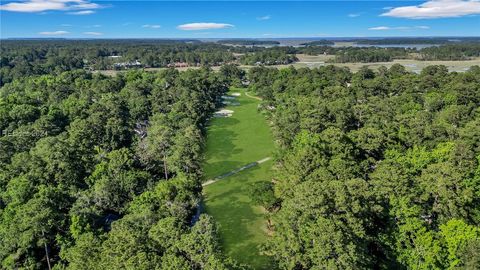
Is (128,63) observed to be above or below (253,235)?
above

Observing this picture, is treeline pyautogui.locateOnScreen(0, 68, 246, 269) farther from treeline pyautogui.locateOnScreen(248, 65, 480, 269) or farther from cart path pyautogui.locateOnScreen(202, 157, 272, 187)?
treeline pyautogui.locateOnScreen(248, 65, 480, 269)

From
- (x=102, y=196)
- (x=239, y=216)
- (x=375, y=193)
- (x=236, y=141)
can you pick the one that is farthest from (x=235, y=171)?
(x=375, y=193)

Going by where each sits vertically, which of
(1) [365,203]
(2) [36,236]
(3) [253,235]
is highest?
(1) [365,203]

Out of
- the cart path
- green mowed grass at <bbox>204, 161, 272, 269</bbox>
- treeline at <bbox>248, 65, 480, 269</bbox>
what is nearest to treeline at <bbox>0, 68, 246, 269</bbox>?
green mowed grass at <bbox>204, 161, 272, 269</bbox>

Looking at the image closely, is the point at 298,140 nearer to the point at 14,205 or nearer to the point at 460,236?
the point at 460,236

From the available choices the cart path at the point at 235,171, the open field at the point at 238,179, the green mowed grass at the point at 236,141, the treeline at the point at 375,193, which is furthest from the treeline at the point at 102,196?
the green mowed grass at the point at 236,141

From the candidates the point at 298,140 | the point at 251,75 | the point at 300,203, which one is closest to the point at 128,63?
the point at 251,75
